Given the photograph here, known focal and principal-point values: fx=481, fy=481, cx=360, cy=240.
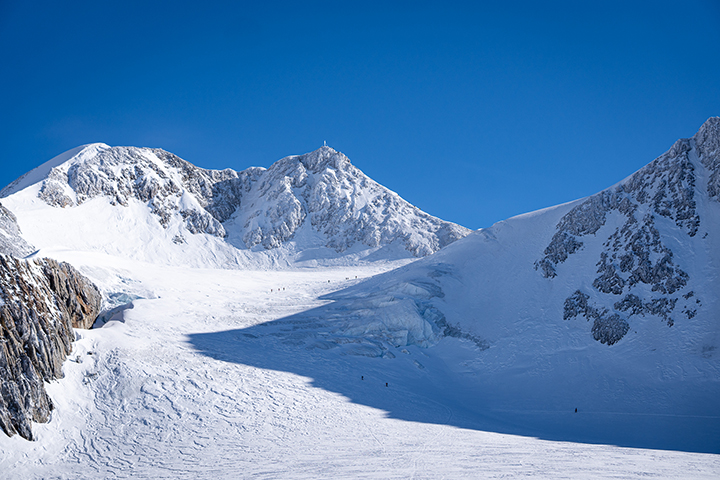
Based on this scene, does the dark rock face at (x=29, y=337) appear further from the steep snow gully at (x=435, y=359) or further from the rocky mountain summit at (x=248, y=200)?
the rocky mountain summit at (x=248, y=200)

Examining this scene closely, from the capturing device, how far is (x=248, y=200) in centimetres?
14050

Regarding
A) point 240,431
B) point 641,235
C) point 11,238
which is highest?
point 641,235

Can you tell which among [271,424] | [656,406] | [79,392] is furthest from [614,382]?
[79,392]

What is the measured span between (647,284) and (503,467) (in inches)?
1607

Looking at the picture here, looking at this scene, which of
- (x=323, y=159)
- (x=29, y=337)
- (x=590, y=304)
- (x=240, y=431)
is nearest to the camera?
(x=29, y=337)

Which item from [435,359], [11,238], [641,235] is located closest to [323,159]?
[11,238]

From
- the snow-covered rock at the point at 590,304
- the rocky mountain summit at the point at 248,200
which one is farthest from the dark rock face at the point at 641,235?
the rocky mountain summit at the point at 248,200

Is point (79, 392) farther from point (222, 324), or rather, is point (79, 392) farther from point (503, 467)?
point (503, 467)

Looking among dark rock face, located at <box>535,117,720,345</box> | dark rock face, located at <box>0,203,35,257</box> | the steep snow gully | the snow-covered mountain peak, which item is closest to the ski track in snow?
the steep snow gully

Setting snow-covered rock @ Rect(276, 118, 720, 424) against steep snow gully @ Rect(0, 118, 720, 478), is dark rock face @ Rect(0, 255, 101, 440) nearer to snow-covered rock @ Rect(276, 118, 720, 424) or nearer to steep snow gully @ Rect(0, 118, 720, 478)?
steep snow gully @ Rect(0, 118, 720, 478)

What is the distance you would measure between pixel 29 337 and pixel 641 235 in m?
60.1

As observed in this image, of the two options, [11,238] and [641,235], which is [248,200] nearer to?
[11,238]

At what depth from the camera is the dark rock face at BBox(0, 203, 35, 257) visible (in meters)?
60.6

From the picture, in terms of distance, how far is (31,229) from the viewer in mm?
92125
